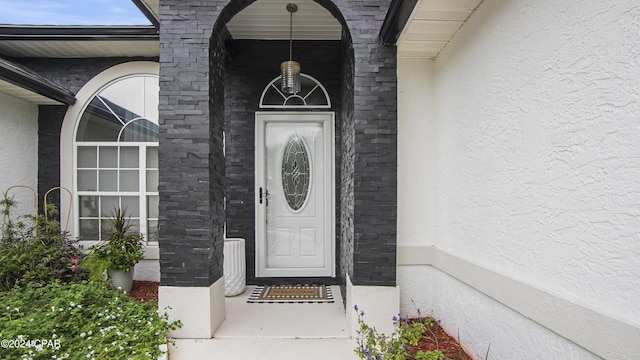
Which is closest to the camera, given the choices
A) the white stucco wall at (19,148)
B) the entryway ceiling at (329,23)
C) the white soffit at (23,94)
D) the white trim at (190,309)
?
the entryway ceiling at (329,23)

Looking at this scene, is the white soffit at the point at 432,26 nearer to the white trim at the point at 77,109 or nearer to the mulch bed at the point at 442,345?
the mulch bed at the point at 442,345

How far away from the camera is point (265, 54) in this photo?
13.3 ft

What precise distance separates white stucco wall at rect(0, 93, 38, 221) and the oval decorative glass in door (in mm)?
3443

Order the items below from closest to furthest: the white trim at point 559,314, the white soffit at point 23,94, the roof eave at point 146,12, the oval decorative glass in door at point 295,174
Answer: the white trim at point 559,314
the roof eave at point 146,12
the white soffit at point 23,94
the oval decorative glass in door at point 295,174

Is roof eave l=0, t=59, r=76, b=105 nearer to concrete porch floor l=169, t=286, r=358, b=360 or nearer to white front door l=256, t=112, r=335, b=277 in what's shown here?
white front door l=256, t=112, r=335, b=277

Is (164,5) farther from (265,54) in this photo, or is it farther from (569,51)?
(569,51)

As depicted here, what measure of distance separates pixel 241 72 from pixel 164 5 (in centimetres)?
143

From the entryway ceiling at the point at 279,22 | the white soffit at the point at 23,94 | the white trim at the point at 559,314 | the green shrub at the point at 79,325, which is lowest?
the green shrub at the point at 79,325

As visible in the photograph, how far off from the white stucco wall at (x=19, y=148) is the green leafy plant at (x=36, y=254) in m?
0.22

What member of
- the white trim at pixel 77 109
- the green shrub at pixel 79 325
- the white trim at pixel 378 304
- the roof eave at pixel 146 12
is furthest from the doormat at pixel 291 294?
the roof eave at pixel 146 12

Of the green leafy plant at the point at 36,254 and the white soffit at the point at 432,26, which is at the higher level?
the white soffit at the point at 432,26

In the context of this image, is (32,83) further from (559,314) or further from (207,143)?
(559,314)

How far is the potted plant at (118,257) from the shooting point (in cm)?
340

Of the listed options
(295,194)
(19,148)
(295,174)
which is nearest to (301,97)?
(295,174)
